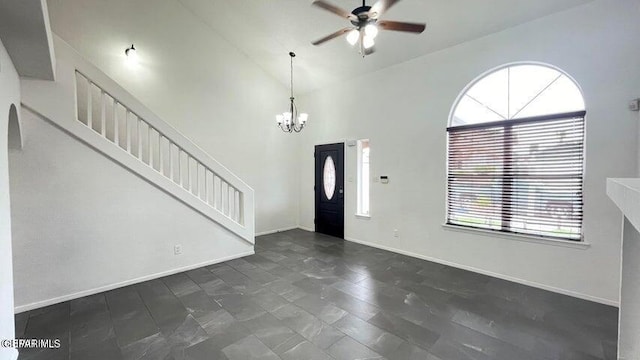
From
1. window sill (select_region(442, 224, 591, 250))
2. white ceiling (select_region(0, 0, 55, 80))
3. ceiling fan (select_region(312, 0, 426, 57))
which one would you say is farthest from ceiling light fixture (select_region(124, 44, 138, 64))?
window sill (select_region(442, 224, 591, 250))

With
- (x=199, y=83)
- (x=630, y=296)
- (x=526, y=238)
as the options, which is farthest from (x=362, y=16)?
(x=199, y=83)

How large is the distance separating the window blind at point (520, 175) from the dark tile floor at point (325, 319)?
0.87 metres

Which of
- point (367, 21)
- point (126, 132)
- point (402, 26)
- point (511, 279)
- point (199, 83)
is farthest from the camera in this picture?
point (199, 83)

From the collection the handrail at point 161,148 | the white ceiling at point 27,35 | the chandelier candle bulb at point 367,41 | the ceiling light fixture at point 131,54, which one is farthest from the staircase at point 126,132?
the chandelier candle bulb at point 367,41

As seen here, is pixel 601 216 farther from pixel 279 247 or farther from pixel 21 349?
pixel 21 349

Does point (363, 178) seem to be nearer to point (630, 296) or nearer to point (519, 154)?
point (519, 154)

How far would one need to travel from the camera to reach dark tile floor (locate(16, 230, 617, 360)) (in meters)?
2.30

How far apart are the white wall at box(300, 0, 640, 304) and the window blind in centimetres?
15

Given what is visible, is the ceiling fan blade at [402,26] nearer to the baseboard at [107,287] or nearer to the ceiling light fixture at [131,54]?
the baseboard at [107,287]

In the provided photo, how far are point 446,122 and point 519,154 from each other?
1.10m

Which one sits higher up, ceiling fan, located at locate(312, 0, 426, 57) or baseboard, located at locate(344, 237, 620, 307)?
ceiling fan, located at locate(312, 0, 426, 57)

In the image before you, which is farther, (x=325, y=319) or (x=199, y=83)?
(x=199, y=83)

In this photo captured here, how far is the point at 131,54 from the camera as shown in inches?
182

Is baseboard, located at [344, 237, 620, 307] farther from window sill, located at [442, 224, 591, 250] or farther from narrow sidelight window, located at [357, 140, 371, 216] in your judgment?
narrow sidelight window, located at [357, 140, 371, 216]
